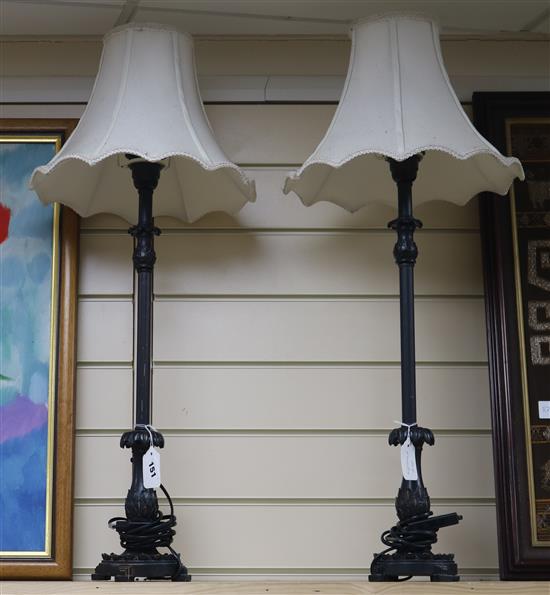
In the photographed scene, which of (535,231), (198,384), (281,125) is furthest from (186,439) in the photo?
(535,231)

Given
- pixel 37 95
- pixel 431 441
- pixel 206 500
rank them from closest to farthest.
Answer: pixel 431 441
pixel 206 500
pixel 37 95

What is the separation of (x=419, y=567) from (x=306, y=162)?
0.77m

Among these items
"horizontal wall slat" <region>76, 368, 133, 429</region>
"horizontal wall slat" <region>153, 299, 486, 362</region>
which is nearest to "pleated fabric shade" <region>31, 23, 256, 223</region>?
"horizontal wall slat" <region>153, 299, 486, 362</region>

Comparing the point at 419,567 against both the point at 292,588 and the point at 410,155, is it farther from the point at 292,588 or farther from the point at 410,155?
the point at 410,155

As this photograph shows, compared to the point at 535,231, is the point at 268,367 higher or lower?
lower

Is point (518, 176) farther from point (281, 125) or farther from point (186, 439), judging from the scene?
point (186, 439)

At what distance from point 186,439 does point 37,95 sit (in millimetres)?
809

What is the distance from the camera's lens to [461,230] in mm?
2273

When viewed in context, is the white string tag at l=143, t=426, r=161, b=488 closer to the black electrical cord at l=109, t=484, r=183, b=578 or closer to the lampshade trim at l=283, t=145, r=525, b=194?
the black electrical cord at l=109, t=484, r=183, b=578

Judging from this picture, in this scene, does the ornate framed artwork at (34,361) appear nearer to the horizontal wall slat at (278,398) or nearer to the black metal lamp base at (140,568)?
the horizontal wall slat at (278,398)

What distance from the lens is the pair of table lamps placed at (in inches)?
75.4

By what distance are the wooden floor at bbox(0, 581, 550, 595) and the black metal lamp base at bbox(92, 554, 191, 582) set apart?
0.10 metres

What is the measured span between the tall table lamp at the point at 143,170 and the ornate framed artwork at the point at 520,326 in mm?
542

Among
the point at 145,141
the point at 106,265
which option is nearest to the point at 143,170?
the point at 145,141
